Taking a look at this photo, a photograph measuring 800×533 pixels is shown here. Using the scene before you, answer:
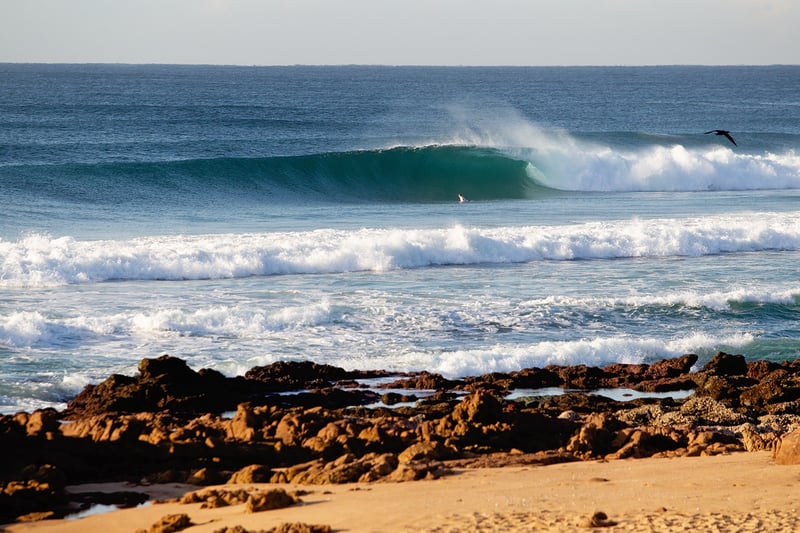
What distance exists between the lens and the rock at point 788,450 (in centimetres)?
843

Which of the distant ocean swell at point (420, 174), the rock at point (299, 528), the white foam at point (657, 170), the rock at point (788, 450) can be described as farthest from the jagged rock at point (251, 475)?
the white foam at point (657, 170)

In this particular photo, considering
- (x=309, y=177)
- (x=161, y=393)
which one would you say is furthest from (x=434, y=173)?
(x=161, y=393)

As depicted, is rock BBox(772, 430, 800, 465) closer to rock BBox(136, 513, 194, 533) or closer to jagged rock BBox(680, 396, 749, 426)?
jagged rock BBox(680, 396, 749, 426)

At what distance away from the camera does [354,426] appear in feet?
30.7

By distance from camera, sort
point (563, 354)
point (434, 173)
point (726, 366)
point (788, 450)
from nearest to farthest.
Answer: point (788, 450) → point (726, 366) → point (563, 354) → point (434, 173)

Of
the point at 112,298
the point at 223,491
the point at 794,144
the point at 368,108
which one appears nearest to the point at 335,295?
the point at 112,298

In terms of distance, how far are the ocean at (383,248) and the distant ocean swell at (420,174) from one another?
101mm

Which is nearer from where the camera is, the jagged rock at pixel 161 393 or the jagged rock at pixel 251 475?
the jagged rock at pixel 251 475

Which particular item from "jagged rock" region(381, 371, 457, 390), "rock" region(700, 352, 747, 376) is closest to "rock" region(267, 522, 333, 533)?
"jagged rock" region(381, 371, 457, 390)

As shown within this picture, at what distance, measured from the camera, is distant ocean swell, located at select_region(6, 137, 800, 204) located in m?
30.8

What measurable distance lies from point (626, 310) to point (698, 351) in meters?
2.10

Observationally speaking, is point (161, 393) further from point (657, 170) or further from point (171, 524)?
point (657, 170)

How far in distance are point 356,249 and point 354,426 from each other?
12076 mm

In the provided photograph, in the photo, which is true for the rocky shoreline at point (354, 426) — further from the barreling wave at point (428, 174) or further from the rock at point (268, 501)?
the barreling wave at point (428, 174)
